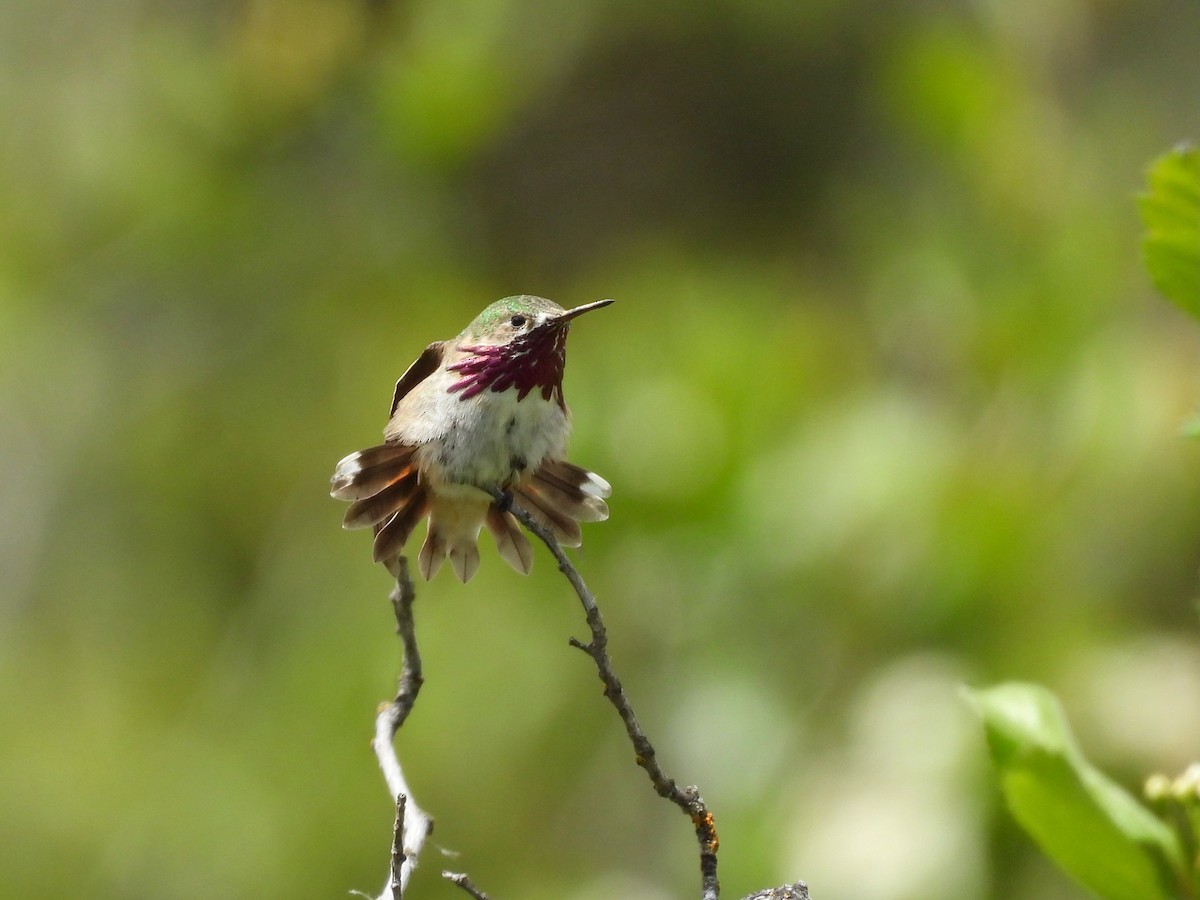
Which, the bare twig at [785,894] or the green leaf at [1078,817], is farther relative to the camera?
the green leaf at [1078,817]

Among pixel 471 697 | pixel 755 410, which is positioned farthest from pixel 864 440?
pixel 471 697

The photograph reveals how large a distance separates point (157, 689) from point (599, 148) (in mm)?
3991

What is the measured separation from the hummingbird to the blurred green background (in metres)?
2.76

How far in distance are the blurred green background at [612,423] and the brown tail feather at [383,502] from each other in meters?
2.85

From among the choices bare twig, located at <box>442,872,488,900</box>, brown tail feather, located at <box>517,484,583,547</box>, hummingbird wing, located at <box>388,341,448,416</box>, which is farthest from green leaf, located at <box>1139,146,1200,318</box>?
bare twig, located at <box>442,872,488,900</box>

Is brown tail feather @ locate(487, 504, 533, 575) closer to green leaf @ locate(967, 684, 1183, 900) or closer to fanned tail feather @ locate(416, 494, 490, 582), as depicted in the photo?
fanned tail feather @ locate(416, 494, 490, 582)

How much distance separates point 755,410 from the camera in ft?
17.7

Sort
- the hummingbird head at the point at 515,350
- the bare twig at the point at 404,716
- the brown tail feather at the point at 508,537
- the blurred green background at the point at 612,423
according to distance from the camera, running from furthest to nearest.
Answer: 1. the blurred green background at the point at 612,423
2. the brown tail feather at the point at 508,537
3. the hummingbird head at the point at 515,350
4. the bare twig at the point at 404,716

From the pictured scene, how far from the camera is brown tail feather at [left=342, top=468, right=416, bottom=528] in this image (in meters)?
1.63

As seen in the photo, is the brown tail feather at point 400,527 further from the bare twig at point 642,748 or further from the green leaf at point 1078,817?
the green leaf at point 1078,817

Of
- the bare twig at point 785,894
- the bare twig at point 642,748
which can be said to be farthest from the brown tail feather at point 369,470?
the bare twig at point 785,894

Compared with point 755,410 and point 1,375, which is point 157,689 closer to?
point 1,375

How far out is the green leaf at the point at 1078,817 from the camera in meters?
1.42

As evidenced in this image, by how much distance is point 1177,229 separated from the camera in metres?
1.55
